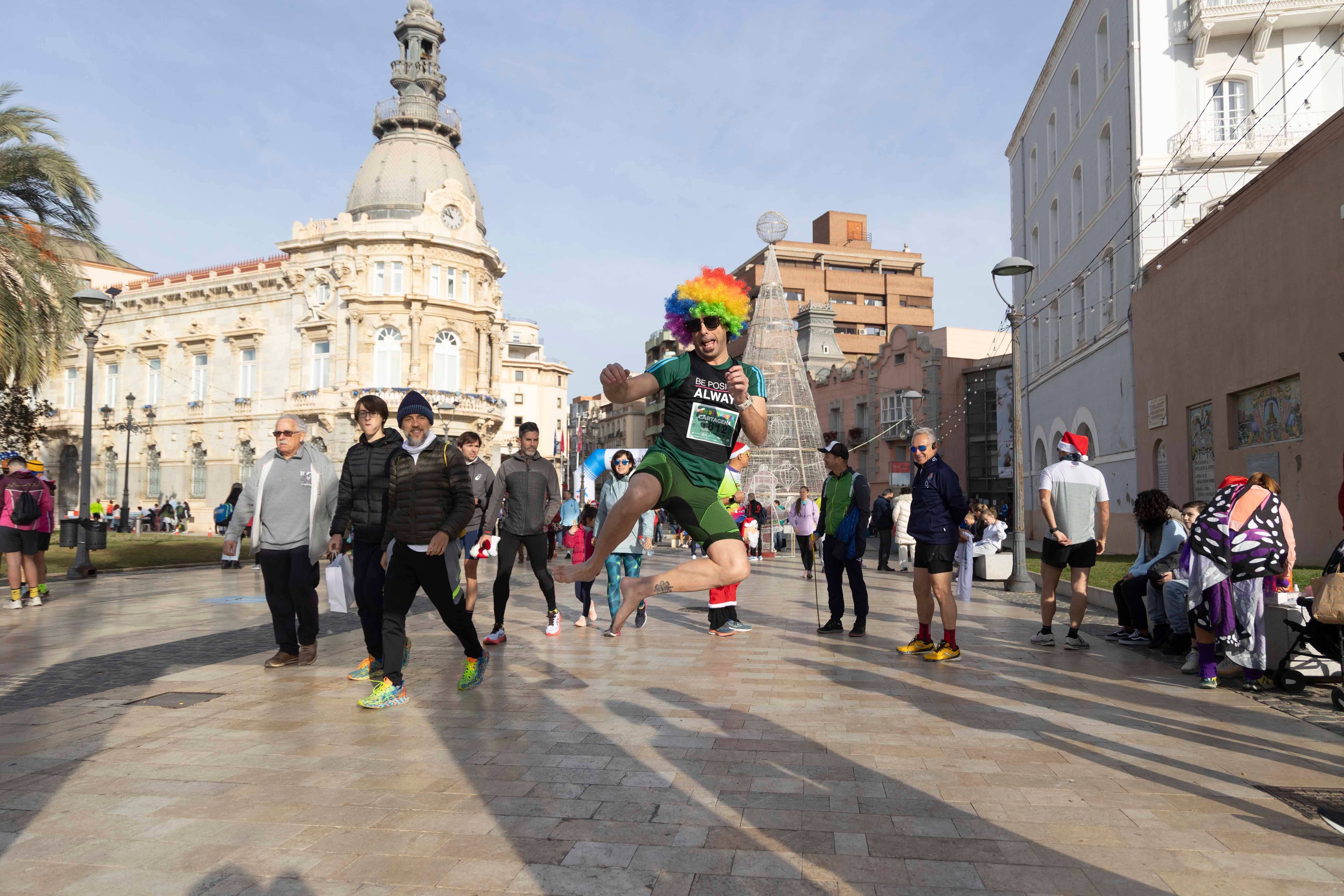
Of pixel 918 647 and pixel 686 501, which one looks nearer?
pixel 686 501

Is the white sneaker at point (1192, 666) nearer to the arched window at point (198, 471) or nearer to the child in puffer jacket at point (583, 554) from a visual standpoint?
the child in puffer jacket at point (583, 554)

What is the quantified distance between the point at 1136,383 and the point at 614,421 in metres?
80.9

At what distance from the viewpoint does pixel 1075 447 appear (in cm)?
826

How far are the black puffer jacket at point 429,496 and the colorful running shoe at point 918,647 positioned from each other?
4.18 meters

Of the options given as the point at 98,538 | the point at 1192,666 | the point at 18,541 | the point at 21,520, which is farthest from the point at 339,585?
the point at 98,538

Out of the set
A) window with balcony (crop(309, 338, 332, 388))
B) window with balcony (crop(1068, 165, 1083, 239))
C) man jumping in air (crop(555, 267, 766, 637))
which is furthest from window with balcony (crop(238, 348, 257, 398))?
man jumping in air (crop(555, 267, 766, 637))

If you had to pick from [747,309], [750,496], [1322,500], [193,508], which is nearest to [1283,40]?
[1322,500]

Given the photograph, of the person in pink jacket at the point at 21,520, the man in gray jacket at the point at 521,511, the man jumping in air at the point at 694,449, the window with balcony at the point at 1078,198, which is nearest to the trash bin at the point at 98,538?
the person in pink jacket at the point at 21,520

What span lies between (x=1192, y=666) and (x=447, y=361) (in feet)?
135

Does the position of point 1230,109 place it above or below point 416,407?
above

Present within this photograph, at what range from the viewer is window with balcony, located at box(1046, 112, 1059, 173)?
3106 cm

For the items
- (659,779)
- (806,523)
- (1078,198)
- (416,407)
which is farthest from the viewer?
(1078,198)

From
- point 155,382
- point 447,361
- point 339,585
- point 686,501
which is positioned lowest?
point 339,585

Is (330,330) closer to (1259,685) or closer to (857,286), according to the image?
(857,286)
